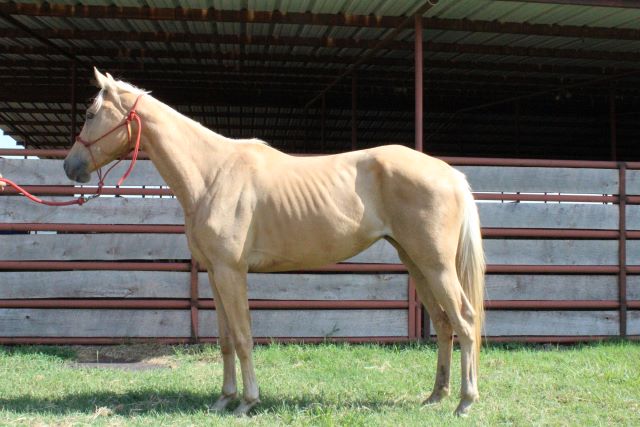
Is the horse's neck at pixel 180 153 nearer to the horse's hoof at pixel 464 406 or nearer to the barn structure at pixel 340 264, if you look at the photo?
the barn structure at pixel 340 264

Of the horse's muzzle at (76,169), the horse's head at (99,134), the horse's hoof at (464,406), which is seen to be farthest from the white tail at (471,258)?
the horse's muzzle at (76,169)

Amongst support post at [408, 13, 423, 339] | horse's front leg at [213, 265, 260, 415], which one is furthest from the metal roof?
horse's front leg at [213, 265, 260, 415]

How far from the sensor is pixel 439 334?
4.57m

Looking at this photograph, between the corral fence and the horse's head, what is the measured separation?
6.11 ft

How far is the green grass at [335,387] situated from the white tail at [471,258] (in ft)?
2.15

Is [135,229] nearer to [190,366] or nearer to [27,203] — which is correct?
[27,203]

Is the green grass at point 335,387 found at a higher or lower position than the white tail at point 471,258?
lower

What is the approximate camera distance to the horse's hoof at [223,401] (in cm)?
426

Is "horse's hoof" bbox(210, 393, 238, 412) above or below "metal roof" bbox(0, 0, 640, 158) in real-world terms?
below

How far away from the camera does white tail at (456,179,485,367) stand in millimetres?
4410

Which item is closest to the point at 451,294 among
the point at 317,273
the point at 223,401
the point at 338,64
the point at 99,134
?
the point at 223,401

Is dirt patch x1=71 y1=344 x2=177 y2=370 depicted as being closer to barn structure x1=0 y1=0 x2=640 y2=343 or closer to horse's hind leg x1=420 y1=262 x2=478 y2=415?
barn structure x1=0 y1=0 x2=640 y2=343

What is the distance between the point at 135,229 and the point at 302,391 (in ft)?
8.46

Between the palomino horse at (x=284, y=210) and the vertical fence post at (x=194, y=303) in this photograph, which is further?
the vertical fence post at (x=194, y=303)
